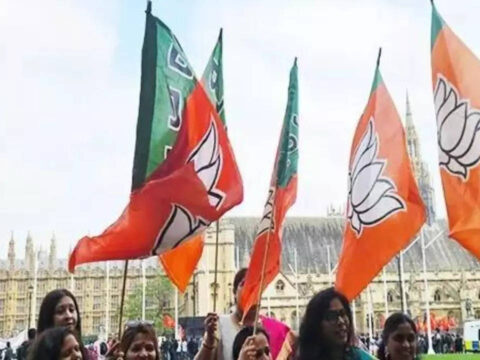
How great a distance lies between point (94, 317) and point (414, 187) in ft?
230

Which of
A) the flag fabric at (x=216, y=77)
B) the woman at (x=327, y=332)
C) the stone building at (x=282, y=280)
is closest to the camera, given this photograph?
the woman at (x=327, y=332)

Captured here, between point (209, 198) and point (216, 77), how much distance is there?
214cm

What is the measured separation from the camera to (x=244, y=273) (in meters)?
5.19

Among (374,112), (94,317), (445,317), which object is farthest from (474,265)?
(374,112)

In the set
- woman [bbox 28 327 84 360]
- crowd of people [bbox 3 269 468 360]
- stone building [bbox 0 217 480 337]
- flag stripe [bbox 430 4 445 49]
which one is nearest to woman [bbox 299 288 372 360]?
crowd of people [bbox 3 269 468 360]

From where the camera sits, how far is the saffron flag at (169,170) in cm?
448

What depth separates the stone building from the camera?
64.3m

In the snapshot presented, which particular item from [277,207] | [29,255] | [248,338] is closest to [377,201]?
[277,207]

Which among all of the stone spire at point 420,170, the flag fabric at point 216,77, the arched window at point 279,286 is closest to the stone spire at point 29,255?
the arched window at point 279,286

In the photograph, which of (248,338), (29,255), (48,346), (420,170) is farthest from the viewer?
(29,255)

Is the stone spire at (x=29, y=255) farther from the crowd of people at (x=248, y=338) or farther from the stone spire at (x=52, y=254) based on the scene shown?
the crowd of people at (x=248, y=338)

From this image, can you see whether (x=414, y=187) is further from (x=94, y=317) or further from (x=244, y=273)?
(x=94, y=317)

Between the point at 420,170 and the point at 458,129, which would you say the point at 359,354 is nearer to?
the point at 458,129

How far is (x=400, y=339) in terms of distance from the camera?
3814 millimetres
